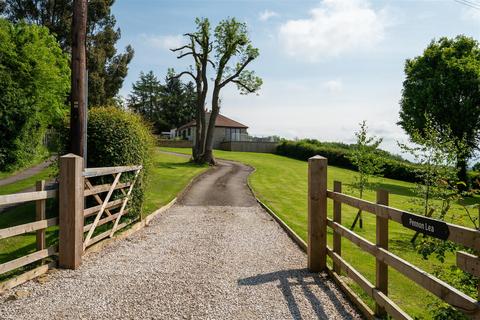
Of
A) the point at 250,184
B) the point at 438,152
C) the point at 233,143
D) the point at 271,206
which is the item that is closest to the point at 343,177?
the point at 250,184

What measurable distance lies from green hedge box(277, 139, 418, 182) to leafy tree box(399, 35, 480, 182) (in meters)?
3.94

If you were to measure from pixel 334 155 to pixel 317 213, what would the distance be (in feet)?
130

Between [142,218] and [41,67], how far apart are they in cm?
2693

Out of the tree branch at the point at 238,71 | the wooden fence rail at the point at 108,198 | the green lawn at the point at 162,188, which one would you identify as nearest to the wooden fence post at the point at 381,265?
the wooden fence rail at the point at 108,198

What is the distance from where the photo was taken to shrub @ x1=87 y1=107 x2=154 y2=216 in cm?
1007

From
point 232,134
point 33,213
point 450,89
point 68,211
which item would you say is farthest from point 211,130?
point 232,134

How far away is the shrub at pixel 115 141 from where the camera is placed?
33.0 feet

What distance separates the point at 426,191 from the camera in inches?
464

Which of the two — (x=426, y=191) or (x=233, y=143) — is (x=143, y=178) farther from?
(x=233, y=143)

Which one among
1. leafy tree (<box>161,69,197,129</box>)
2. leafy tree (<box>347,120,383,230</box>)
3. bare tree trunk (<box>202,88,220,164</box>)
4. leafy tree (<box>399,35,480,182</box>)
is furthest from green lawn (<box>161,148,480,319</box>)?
leafy tree (<box>161,69,197,129</box>)

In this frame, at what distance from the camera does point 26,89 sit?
31281mm

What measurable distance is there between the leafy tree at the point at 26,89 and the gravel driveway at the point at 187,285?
21300 mm

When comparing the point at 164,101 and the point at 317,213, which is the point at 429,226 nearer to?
the point at 317,213

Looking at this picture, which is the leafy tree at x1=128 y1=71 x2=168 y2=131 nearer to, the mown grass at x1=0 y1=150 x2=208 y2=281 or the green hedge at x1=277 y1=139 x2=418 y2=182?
the green hedge at x1=277 y1=139 x2=418 y2=182
